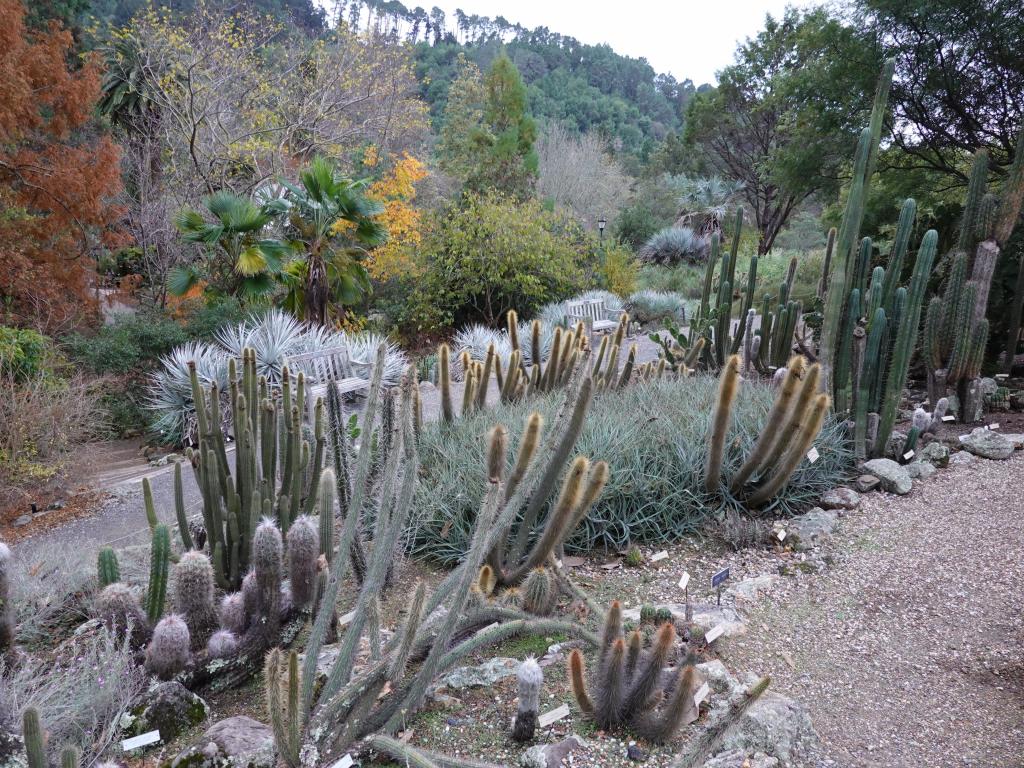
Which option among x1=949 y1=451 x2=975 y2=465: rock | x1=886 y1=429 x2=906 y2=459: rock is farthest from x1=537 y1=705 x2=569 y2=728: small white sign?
x1=949 y1=451 x2=975 y2=465: rock

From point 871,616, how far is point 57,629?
11.9 feet

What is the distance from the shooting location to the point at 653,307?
15.5 meters

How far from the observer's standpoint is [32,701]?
6.93 feet

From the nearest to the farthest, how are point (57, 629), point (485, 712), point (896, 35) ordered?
point (485, 712) → point (57, 629) → point (896, 35)

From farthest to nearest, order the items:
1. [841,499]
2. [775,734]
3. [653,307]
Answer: [653,307]
[841,499]
[775,734]

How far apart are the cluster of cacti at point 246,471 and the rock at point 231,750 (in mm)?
1190

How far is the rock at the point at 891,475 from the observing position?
15.0 feet

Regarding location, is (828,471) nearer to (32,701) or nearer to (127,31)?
(32,701)

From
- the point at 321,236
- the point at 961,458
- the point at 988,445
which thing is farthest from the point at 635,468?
the point at 321,236

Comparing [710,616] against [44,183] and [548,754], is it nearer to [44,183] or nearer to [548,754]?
[548,754]

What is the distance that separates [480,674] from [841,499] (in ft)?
9.61

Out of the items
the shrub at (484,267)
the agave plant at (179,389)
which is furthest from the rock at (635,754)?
the shrub at (484,267)

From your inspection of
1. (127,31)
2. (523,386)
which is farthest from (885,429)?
(127,31)

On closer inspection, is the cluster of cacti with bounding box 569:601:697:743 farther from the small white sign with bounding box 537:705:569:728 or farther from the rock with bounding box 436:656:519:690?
the rock with bounding box 436:656:519:690
